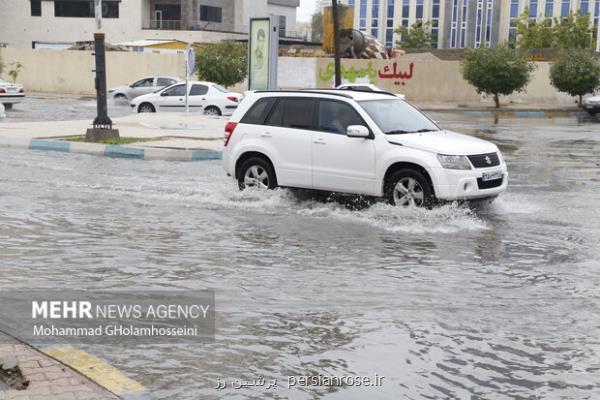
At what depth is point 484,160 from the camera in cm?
1176

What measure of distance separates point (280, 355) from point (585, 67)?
4179 cm

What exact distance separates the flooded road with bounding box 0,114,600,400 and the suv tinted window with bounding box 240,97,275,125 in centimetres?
107

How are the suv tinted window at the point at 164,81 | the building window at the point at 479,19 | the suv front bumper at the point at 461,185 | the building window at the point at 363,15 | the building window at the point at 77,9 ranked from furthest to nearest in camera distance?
1. the building window at the point at 363,15
2. the building window at the point at 479,19
3. the building window at the point at 77,9
4. the suv tinted window at the point at 164,81
5. the suv front bumper at the point at 461,185

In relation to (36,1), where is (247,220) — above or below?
below

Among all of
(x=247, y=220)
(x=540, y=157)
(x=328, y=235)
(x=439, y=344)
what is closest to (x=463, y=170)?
(x=328, y=235)

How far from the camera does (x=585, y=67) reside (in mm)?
44562

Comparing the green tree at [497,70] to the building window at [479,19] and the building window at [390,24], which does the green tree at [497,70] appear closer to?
the building window at [479,19]

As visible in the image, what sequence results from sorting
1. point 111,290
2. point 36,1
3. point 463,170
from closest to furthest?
point 111,290, point 463,170, point 36,1

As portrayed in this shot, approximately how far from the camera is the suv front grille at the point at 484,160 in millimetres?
11602

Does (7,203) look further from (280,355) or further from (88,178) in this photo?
(280,355)

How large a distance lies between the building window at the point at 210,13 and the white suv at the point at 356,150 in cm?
6878

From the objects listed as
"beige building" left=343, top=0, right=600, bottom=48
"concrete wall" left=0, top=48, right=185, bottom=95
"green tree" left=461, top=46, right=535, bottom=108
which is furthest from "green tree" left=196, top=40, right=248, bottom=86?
"beige building" left=343, top=0, right=600, bottom=48

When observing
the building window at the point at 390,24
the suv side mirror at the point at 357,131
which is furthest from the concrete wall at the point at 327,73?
the building window at the point at 390,24

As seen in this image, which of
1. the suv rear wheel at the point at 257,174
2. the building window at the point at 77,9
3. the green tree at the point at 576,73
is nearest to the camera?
the suv rear wheel at the point at 257,174
